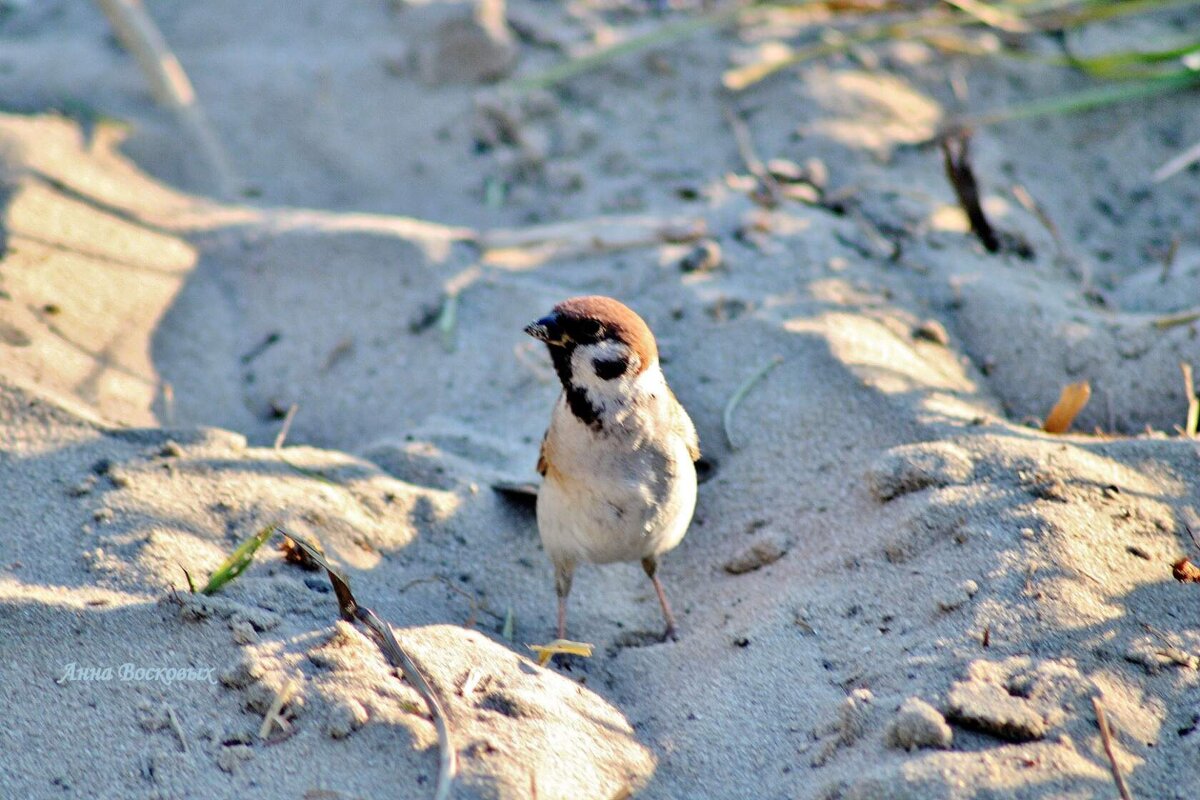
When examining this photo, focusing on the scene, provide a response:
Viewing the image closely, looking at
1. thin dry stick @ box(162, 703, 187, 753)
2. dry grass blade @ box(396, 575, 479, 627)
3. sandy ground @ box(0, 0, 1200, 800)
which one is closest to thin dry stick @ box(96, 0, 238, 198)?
sandy ground @ box(0, 0, 1200, 800)

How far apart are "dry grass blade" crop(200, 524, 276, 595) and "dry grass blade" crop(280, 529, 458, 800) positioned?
191 mm

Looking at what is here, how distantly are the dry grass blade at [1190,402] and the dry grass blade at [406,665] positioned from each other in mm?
2903

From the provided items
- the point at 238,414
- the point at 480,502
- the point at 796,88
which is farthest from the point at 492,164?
the point at 480,502

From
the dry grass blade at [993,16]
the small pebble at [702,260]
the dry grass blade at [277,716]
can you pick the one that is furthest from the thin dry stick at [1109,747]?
the dry grass blade at [993,16]

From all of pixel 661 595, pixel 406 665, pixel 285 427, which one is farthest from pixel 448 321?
pixel 406 665

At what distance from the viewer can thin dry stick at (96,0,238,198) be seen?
6191 mm

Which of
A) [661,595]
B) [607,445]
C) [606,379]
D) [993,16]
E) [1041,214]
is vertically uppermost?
[993,16]

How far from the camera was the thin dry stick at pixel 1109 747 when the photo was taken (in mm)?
2764

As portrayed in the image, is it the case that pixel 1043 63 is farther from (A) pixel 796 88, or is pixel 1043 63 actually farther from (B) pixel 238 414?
(B) pixel 238 414

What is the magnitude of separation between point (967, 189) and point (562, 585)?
2.83 m

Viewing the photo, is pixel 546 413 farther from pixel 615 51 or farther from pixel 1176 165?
pixel 1176 165

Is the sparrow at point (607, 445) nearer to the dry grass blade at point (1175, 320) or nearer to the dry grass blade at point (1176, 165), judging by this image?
the dry grass blade at point (1175, 320)

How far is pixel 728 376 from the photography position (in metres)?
4.82

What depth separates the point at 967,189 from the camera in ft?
17.8
